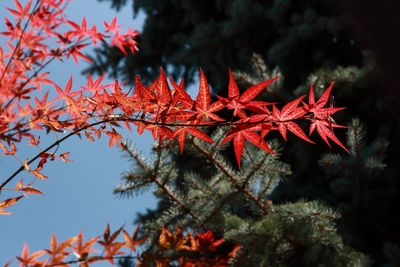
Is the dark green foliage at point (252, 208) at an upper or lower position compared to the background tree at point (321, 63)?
lower

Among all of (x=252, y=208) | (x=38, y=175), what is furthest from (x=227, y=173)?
(x=38, y=175)

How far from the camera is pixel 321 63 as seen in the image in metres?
2.61

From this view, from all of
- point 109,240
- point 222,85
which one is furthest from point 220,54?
point 109,240

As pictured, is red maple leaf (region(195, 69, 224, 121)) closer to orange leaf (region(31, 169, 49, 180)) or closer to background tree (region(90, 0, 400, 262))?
orange leaf (region(31, 169, 49, 180))

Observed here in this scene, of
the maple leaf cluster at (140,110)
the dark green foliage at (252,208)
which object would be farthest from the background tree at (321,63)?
the maple leaf cluster at (140,110)

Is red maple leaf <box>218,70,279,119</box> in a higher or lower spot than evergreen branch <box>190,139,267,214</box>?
lower

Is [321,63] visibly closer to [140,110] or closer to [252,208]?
[252,208]

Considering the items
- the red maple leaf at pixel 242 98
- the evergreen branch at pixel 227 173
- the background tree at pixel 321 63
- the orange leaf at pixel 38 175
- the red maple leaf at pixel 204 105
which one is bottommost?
the red maple leaf at pixel 242 98

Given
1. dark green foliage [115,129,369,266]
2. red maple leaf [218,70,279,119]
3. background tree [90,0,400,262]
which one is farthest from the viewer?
background tree [90,0,400,262]

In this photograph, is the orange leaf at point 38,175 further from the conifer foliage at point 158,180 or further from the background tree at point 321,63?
the background tree at point 321,63

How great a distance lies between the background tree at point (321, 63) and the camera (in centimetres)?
172

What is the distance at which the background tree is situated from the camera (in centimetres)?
172

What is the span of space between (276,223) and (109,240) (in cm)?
52

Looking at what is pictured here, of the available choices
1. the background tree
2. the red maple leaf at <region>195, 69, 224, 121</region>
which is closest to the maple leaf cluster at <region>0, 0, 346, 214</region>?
the red maple leaf at <region>195, 69, 224, 121</region>
